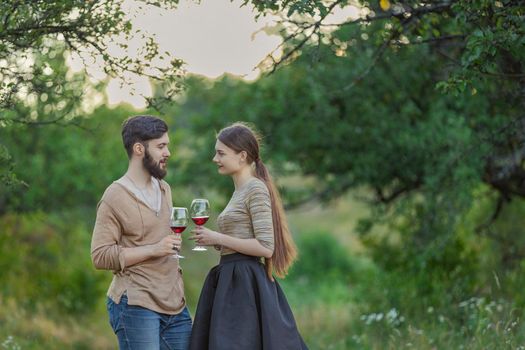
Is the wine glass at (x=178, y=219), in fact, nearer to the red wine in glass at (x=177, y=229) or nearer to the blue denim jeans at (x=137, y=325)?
the red wine in glass at (x=177, y=229)

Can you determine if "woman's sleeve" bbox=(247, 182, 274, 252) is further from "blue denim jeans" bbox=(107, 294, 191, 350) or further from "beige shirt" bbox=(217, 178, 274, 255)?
"blue denim jeans" bbox=(107, 294, 191, 350)

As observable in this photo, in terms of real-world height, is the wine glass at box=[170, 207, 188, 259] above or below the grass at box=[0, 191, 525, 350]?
above

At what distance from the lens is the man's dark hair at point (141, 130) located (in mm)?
4840

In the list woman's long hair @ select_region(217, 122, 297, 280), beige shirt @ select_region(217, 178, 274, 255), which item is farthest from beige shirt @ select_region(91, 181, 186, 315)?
woman's long hair @ select_region(217, 122, 297, 280)

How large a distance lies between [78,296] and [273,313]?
→ 35.2 feet

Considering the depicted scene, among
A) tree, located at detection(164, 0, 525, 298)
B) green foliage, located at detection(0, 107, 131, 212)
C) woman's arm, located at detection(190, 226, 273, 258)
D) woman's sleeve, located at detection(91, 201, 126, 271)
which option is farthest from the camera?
green foliage, located at detection(0, 107, 131, 212)

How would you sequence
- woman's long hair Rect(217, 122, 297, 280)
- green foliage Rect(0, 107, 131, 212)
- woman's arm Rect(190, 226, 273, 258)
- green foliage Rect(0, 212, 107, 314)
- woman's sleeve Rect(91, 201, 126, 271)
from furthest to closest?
green foliage Rect(0, 212, 107, 314) → green foliage Rect(0, 107, 131, 212) → woman's long hair Rect(217, 122, 297, 280) → woman's arm Rect(190, 226, 273, 258) → woman's sleeve Rect(91, 201, 126, 271)

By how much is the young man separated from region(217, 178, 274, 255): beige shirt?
0.37 metres

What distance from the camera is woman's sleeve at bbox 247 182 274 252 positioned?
4.91m

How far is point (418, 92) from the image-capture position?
9984 mm

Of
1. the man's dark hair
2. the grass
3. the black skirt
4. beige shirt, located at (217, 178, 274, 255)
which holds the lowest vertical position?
the grass

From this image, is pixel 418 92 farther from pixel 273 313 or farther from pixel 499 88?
pixel 273 313

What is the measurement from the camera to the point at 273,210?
16.7ft

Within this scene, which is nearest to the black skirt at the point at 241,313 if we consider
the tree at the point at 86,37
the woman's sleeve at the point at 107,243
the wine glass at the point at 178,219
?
the wine glass at the point at 178,219
